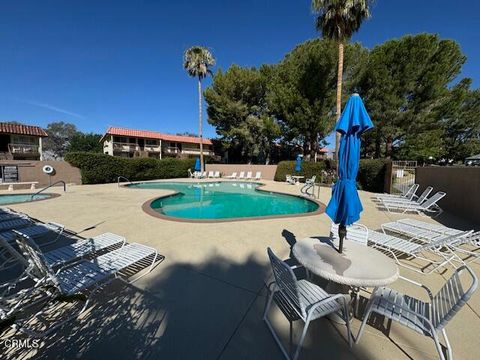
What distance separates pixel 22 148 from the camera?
24.8 metres

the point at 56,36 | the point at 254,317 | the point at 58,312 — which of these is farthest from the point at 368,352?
the point at 56,36

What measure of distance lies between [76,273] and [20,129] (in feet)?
107

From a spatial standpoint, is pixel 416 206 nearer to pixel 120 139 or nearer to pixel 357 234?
pixel 357 234

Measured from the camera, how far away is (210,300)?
265 cm

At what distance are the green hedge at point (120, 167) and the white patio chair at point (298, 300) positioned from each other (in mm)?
18005

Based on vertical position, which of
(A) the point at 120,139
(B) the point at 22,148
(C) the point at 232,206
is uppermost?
(A) the point at 120,139

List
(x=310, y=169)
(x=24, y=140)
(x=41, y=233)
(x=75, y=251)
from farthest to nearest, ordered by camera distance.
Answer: (x=24, y=140), (x=310, y=169), (x=41, y=233), (x=75, y=251)

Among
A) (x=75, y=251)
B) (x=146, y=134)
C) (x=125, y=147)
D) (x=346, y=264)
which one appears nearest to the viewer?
(x=346, y=264)

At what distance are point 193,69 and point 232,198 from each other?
1712cm

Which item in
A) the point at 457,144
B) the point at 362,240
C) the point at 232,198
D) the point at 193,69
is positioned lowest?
the point at 232,198

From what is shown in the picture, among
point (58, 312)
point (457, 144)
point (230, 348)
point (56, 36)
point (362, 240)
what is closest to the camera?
point (230, 348)

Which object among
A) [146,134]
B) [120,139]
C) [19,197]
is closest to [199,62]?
[146,134]

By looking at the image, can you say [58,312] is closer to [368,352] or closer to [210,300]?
[210,300]

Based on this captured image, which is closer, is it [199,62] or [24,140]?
[199,62]
